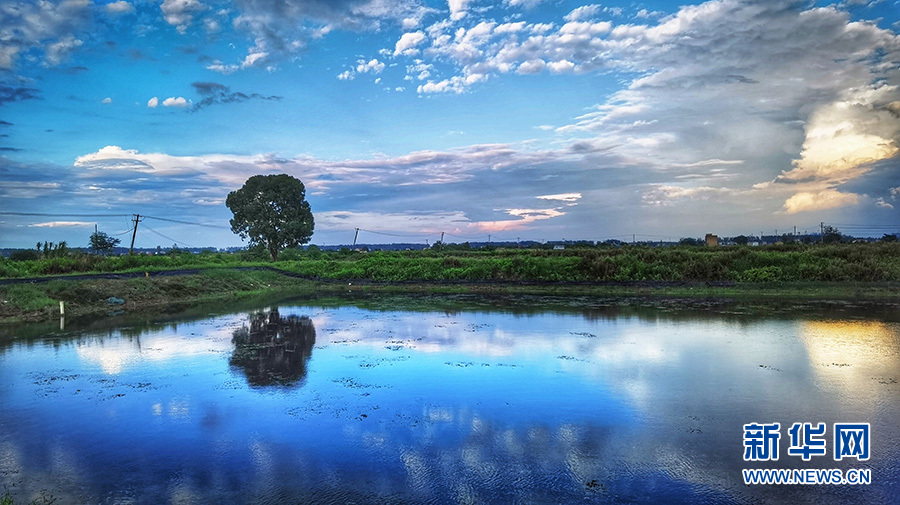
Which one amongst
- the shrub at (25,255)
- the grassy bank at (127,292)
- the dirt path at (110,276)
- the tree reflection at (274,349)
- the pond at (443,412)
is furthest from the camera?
the shrub at (25,255)

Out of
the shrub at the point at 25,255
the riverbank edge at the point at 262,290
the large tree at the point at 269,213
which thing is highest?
the large tree at the point at 269,213

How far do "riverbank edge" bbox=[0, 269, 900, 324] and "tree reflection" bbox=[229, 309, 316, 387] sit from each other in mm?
9207

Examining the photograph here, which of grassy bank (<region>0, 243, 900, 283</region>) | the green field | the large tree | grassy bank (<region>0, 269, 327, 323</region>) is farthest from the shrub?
the large tree

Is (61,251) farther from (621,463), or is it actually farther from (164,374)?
(621,463)

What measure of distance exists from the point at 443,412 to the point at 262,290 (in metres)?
30.1

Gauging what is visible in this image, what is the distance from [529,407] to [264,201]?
60.8 metres

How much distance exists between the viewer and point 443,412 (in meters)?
8.66

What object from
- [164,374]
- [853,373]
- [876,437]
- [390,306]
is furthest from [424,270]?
[876,437]

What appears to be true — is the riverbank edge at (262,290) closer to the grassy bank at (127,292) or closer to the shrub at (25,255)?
the grassy bank at (127,292)

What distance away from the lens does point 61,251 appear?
36156mm

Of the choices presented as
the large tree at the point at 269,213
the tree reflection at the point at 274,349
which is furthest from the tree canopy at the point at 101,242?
the tree reflection at the point at 274,349

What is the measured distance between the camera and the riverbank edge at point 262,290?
22.1 m

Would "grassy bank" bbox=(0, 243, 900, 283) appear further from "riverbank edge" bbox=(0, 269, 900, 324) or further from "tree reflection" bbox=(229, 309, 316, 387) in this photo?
"tree reflection" bbox=(229, 309, 316, 387)

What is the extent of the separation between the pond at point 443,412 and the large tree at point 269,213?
47.3 m
